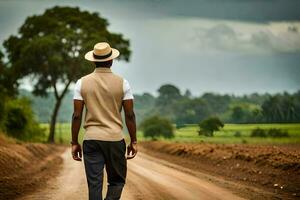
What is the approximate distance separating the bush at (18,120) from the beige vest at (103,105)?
118 ft

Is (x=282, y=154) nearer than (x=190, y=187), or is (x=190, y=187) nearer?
(x=190, y=187)

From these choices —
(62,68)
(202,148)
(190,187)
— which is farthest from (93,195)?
(62,68)

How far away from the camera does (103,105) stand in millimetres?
7930

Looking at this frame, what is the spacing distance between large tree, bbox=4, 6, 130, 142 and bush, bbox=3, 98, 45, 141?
1.89 metres

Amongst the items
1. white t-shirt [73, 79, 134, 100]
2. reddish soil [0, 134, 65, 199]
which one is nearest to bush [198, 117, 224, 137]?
reddish soil [0, 134, 65, 199]

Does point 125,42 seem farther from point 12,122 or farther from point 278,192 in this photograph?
point 278,192

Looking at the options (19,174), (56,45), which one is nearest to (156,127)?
(56,45)

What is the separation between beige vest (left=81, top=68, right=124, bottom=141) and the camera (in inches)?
311

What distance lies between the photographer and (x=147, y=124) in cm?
5691

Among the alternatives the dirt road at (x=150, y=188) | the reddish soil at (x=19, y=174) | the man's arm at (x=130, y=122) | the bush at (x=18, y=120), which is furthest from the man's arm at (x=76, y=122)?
the bush at (x=18, y=120)

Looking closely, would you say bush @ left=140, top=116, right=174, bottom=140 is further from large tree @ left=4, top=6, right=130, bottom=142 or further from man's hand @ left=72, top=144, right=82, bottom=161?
man's hand @ left=72, top=144, right=82, bottom=161

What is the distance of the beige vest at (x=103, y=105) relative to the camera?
7.89 metres

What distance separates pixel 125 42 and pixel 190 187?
1579 inches

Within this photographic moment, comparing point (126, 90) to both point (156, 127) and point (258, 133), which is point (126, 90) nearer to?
point (258, 133)
